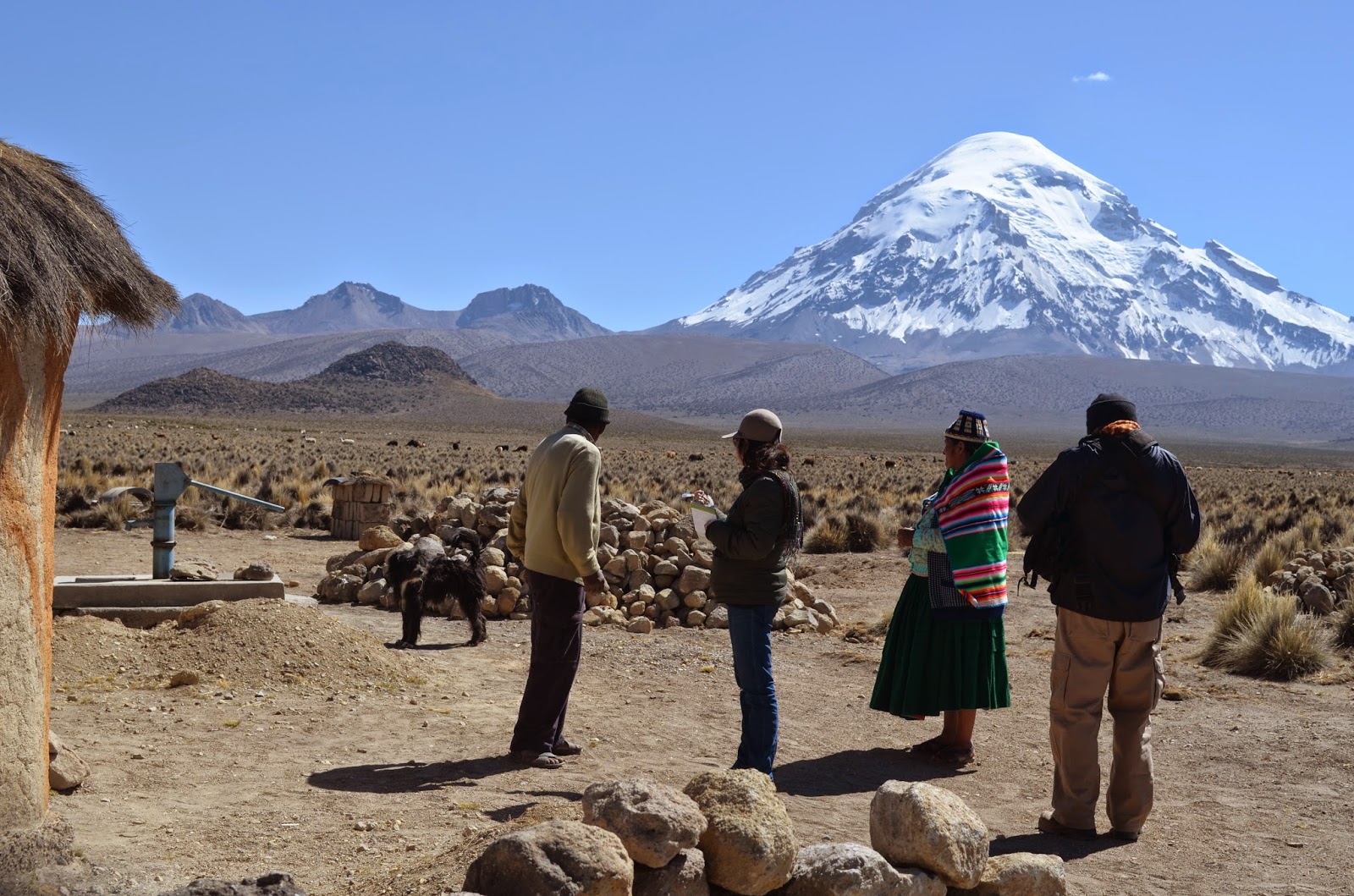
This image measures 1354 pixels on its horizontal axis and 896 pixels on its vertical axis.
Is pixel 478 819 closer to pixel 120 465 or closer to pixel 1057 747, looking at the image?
pixel 1057 747

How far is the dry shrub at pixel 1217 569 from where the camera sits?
1455cm

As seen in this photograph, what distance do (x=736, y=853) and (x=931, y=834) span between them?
72 centimetres

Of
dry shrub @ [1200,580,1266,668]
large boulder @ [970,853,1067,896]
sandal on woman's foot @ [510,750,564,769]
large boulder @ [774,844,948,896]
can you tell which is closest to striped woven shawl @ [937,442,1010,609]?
large boulder @ [970,853,1067,896]

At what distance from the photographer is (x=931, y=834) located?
441 centimetres

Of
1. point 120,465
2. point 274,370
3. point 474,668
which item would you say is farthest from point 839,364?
point 474,668

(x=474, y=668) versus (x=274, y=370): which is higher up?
(x=274, y=370)

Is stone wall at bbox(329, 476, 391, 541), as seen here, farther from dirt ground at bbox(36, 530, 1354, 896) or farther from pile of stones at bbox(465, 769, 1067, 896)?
pile of stones at bbox(465, 769, 1067, 896)

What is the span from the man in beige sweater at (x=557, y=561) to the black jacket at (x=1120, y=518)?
81.0 inches

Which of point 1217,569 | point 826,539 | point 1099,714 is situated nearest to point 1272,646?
point 1099,714

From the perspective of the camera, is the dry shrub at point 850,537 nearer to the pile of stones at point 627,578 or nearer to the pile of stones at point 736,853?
the pile of stones at point 627,578

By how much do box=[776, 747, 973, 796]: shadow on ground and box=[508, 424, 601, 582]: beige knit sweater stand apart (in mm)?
1532

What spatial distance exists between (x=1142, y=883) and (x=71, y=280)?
4.78 metres

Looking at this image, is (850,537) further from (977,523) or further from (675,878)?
(675,878)

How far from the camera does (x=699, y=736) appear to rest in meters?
7.20
